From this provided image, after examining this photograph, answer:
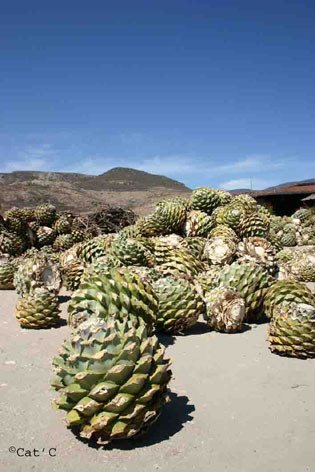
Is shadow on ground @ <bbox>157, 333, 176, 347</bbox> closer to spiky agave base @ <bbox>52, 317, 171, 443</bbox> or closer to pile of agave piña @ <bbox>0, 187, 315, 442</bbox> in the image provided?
pile of agave piña @ <bbox>0, 187, 315, 442</bbox>

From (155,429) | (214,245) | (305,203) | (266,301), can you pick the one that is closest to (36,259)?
(214,245)

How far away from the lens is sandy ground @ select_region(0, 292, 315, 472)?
209 cm

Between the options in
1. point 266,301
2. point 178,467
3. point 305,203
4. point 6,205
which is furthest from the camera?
point 6,205

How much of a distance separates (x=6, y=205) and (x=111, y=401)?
1630 centimetres

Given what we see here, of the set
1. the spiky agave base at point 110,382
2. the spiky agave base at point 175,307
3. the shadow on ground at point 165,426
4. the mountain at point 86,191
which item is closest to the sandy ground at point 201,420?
the shadow on ground at point 165,426

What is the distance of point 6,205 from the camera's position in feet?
57.3

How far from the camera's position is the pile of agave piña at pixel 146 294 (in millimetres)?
2260

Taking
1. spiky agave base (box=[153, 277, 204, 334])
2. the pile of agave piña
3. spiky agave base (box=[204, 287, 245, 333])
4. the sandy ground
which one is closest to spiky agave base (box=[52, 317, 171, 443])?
the pile of agave piña

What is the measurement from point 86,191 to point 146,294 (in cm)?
2177

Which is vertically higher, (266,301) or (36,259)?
(36,259)

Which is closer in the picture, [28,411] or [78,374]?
[78,374]

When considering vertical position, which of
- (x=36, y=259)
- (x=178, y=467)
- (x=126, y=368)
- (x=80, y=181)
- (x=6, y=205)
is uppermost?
(x=80, y=181)

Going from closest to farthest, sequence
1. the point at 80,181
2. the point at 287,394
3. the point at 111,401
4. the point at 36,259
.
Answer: the point at 111,401 < the point at 287,394 < the point at 36,259 < the point at 80,181

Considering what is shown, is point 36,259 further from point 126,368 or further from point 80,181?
point 80,181
